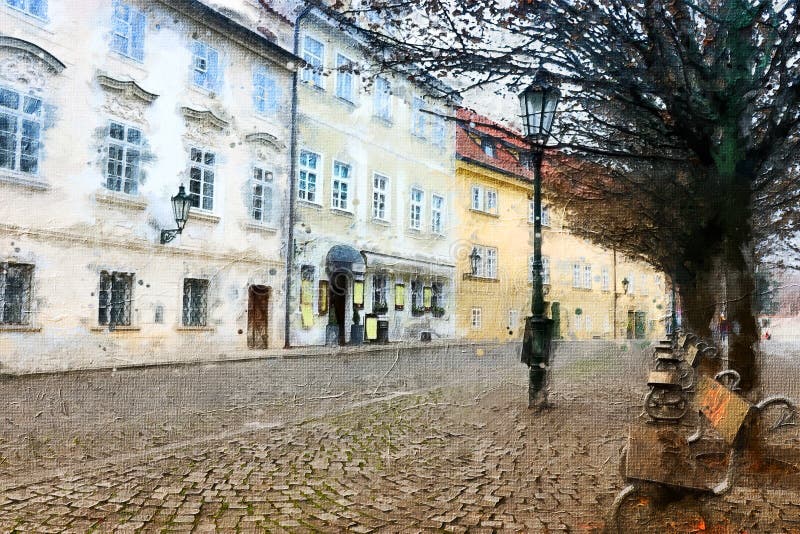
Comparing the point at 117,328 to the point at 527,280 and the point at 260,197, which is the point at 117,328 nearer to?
the point at 260,197

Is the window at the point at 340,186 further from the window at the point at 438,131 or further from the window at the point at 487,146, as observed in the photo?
the window at the point at 487,146

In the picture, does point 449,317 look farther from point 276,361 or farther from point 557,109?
point 557,109

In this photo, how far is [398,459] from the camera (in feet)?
12.5

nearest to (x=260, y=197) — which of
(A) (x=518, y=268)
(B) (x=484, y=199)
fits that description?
(B) (x=484, y=199)

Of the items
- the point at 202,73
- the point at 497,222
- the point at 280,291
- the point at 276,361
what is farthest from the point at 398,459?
the point at 202,73

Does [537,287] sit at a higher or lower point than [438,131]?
lower

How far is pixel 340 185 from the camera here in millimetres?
4094

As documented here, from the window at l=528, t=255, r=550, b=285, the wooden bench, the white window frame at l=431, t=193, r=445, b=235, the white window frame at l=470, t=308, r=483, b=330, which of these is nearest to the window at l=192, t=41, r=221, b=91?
the white window frame at l=431, t=193, r=445, b=235

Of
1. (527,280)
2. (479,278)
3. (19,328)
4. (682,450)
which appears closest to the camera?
(682,450)

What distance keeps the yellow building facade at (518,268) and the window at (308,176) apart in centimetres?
102

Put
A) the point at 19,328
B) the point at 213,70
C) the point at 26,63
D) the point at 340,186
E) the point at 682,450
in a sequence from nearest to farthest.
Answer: the point at 682,450
the point at 19,328
the point at 26,63
the point at 213,70
the point at 340,186

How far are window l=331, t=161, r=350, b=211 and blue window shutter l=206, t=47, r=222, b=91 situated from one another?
88 centimetres

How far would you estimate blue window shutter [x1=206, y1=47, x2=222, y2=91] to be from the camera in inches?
156

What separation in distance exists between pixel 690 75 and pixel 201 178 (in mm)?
2995
